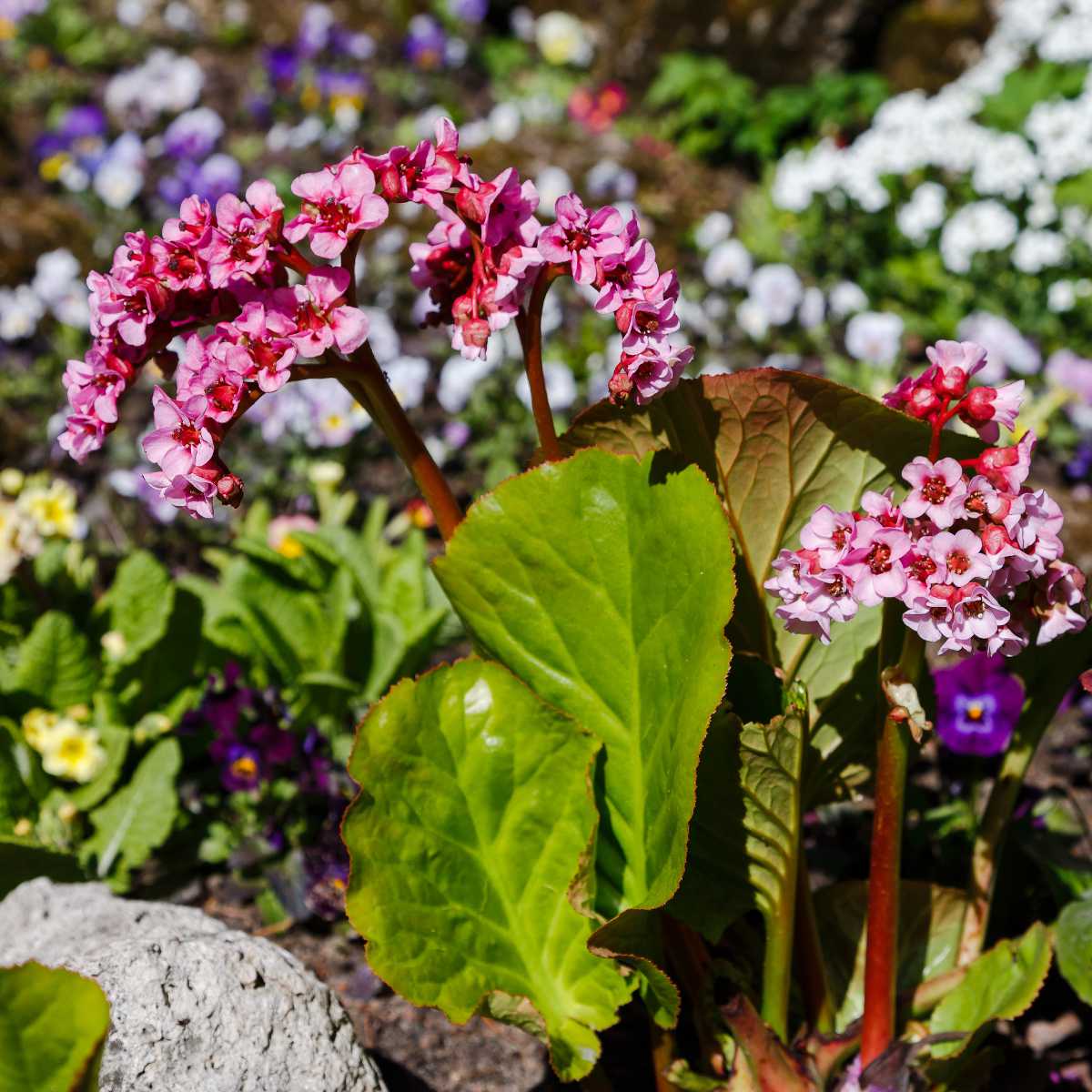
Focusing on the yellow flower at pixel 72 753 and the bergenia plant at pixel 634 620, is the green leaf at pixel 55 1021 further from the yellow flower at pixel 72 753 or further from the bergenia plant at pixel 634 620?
the yellow flower at pixel 72 753

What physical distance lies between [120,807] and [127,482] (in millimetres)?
1507

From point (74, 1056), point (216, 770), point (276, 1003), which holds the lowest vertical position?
point (216, 770)

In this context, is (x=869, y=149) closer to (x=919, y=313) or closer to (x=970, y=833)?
(x=919, y=313)

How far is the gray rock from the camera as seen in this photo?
1.61 m

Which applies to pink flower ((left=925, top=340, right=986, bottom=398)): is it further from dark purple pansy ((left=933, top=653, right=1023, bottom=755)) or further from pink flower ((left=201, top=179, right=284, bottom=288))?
dark purple pansy ((left=933, top=653, right=1023, bottom=755))

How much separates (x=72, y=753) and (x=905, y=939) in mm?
1647

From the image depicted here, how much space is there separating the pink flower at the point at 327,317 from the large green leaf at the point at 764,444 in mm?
357

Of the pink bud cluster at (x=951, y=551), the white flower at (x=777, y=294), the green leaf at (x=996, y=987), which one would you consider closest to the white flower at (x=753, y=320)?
the white flower at (x=777, y=294)

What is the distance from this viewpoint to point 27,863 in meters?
2.16

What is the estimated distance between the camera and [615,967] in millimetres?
1684

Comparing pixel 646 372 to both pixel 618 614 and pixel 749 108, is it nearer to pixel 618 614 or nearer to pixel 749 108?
pixel 618 614

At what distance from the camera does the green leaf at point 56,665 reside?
2.54m

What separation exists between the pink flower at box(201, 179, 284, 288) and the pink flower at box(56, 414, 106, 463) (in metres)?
0.24

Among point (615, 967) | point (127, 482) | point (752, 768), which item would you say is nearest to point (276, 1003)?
point (615, 967)
